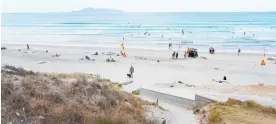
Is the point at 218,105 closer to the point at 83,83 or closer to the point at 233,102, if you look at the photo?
the point at 233,102

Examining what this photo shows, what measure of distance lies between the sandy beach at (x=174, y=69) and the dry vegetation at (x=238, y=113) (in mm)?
3167

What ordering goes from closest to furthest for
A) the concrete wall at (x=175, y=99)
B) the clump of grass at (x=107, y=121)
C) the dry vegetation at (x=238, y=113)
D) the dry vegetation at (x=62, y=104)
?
the clump of grass at (x=107, y=121), the dry vegetation at (x=62, y=104), the dry vegetation at (x=238, y=113), the concrete wall at (x=175, y=99)

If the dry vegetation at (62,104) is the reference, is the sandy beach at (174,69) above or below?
below

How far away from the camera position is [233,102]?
14242mm

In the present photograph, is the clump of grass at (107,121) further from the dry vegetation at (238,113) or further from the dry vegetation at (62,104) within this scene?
the dry vegetation at (238,113)

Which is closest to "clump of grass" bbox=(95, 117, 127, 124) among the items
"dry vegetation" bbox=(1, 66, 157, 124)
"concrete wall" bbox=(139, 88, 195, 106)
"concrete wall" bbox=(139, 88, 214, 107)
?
"dry vegetation" bbox=(1, 66, 157, 124)

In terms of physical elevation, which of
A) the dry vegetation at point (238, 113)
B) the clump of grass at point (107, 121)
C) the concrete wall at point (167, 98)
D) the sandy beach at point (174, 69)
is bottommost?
the sandy beach at point (174, 69)

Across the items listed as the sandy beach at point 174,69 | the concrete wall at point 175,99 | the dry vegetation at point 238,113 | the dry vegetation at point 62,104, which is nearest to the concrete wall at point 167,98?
the concrete wall at point 175,99

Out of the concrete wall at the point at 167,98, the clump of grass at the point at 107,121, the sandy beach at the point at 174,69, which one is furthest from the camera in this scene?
the sandy beach at the point at 174,69

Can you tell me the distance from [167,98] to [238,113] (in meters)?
5.19

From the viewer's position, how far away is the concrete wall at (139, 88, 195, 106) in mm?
16156

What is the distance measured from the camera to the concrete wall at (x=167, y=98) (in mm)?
16156

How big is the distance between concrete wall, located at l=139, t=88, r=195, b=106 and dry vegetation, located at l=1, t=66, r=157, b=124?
3789mm

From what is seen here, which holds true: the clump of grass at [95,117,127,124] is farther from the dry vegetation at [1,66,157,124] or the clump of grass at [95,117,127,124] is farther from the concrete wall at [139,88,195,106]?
the concrete wall at [139,88,195,106]
